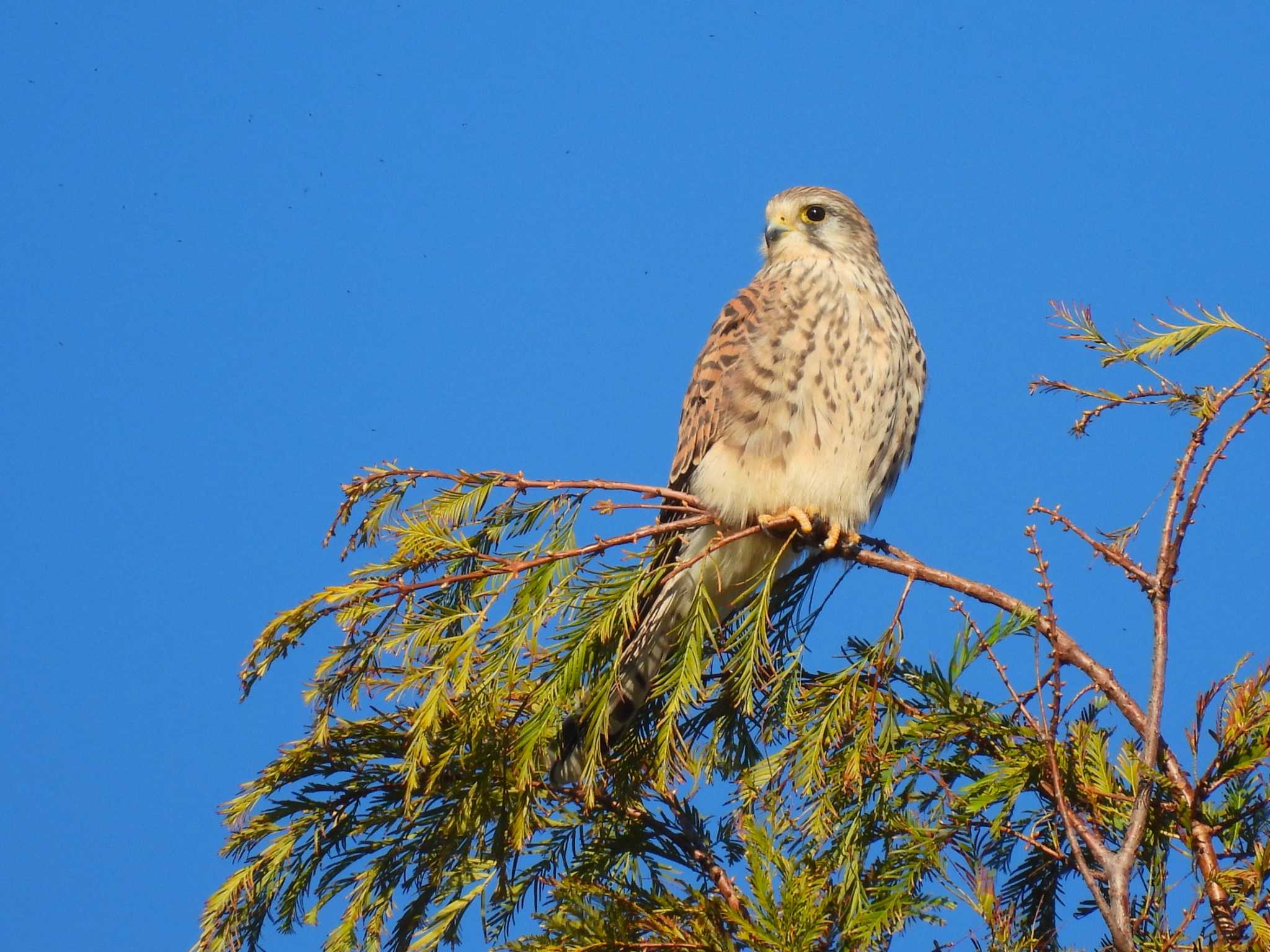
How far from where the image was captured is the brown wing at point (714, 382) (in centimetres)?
372

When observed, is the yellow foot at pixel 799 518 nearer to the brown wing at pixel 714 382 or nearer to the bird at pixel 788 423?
the bird at pixel 788 423

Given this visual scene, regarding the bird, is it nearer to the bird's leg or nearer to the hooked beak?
the bird's leg

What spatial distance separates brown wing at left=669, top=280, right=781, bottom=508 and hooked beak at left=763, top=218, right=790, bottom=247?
41cm

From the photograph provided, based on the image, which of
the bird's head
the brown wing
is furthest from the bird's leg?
the bird's head

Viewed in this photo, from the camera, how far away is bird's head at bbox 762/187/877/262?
13.9 feet

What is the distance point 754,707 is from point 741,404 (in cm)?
105

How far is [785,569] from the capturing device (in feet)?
12.4

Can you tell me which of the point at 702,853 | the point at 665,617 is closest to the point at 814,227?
the point at 665,617

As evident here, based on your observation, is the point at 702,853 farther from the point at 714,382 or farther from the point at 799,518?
the point at 714,382

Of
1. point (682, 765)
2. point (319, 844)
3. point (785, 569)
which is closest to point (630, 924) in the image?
point (682, 765)

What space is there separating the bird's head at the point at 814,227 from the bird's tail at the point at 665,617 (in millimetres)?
1076

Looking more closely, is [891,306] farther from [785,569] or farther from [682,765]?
[682,765]

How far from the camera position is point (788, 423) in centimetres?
362

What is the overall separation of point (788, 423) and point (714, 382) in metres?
0.28
